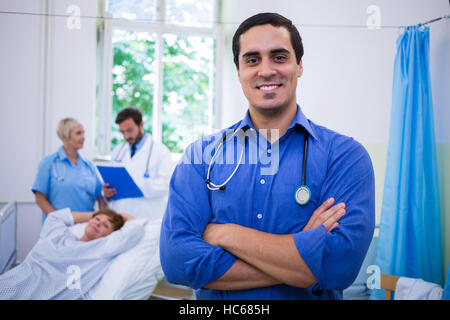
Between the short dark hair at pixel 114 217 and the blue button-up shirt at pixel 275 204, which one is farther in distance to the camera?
the short dark hair at pixel 114 217

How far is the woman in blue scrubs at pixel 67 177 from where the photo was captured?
4.22ft

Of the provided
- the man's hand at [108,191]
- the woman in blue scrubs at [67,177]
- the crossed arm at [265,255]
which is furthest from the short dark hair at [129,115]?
the crossed arm at [265,255]

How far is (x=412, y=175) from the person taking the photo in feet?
4.11

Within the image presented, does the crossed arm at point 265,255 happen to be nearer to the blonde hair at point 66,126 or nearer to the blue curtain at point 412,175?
the blue curtain at point 412,175

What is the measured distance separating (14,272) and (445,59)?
1584 millimetres

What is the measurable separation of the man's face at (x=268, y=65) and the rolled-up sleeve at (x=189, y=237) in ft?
0.75

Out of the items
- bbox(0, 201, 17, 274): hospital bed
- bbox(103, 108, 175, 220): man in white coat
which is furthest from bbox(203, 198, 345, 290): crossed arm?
bbox(0, 201, 17, 274): hospital bed

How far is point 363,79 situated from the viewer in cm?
115

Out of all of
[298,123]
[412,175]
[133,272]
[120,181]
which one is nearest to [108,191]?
[120,181]

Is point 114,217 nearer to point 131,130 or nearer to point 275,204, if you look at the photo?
point 131,130

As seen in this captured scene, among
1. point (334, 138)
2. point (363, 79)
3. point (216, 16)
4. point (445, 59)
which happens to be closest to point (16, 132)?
point (216, 16)

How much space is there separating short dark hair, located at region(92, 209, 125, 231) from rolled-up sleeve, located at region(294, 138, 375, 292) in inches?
41.3

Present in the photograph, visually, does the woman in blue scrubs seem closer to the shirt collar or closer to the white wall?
the white wall
